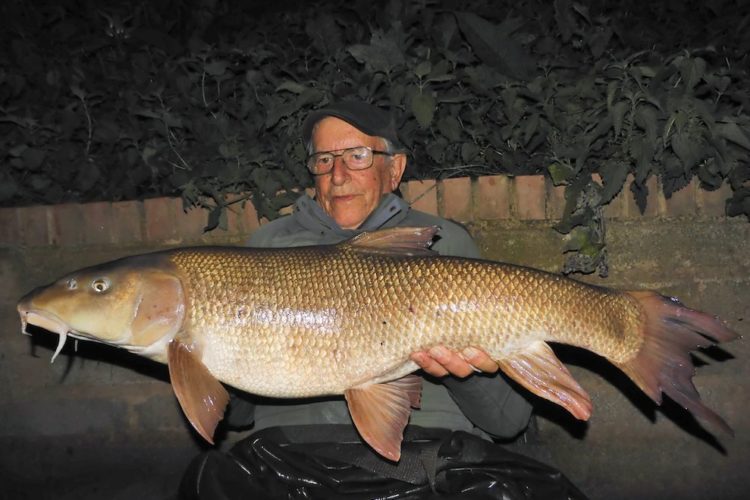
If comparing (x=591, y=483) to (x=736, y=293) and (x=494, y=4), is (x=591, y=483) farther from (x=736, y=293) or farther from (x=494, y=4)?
(x=494, y=4)

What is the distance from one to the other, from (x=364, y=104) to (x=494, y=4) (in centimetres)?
172

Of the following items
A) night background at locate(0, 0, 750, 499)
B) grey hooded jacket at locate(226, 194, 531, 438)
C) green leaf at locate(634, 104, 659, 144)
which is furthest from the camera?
night background at locate(0, 0, 750, 499)

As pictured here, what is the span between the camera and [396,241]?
2.47 metres

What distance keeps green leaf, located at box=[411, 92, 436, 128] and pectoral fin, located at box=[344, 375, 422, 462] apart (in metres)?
1.52

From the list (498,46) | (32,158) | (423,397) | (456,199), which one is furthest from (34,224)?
(498,46)

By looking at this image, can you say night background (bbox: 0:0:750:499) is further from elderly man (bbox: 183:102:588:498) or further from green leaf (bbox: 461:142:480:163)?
elderly man (bbox: 183:102:588:498)

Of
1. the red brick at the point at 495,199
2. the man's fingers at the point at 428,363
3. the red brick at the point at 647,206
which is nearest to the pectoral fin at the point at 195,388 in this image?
the man's fingers at the point at 428,363

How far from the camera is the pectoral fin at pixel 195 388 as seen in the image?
2.28m

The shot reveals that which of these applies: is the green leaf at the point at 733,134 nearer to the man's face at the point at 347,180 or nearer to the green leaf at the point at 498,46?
the green leaf at the point at 498,46

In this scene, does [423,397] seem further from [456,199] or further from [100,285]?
[100,285]

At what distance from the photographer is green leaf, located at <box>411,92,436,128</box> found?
3.52 metres

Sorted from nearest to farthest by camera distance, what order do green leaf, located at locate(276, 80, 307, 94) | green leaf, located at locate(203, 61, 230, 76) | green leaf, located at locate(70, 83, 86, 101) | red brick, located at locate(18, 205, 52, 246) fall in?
green leaf, located at locate(276, 80, 307, 94) → red brick, located at locate(18, 205, 52, 246) → green leaf, located at locate(203, 61, 230, 76) → green leaf, located at locate(70, 83, 86, 101)

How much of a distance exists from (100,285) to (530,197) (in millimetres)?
2043

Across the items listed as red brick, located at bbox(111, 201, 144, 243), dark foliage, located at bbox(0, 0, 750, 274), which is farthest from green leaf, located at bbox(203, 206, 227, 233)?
red brick, located at bbox(111, 201, 144, 243)
